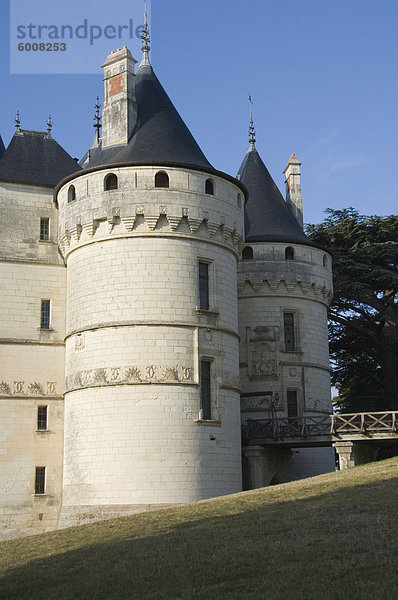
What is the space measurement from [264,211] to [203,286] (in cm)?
947

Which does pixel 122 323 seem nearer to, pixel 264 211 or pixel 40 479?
pixel 40 479

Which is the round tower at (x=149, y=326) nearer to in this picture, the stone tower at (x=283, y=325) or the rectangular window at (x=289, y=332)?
the stone tower at (x=283, y=325)

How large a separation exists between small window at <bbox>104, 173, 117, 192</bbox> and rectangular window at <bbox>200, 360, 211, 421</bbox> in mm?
6623

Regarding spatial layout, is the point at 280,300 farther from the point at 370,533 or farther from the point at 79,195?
the point at 370,533

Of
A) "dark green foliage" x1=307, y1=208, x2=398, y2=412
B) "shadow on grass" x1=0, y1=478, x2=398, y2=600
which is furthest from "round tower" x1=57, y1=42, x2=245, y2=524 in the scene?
"dark green foliage" x1=307, y1=208, x2=398, y2=412

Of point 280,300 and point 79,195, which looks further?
point 280,300

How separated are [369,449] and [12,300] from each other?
14.2 metres

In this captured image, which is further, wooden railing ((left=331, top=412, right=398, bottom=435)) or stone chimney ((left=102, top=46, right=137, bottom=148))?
stone chimney ((left=102, top=46, right=137, bottom=148))

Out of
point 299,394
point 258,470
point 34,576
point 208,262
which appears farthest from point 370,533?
point 299,394

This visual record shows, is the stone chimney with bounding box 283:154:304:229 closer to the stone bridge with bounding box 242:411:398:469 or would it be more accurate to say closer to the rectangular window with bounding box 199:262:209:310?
the stone bridge with bounding box 242:411:398:469

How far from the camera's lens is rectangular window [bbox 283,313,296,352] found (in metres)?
33.8

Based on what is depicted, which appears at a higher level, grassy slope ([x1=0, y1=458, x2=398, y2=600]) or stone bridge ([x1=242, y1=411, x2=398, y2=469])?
stone bridge ([x1=242, y1=411, x2=398, y2=469])

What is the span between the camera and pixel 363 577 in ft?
36.4

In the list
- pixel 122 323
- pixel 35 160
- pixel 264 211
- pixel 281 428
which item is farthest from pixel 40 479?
pixel 264 211
